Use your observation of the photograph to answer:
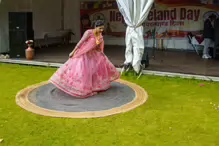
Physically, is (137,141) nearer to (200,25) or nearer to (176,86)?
(176,86)

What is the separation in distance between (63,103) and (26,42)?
5067 millimetres

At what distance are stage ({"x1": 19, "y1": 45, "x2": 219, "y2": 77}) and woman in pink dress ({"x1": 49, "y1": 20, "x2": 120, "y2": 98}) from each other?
9.04ft

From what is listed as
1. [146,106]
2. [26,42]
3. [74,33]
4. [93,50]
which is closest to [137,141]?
[146,106]

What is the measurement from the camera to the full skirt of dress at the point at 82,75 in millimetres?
6035

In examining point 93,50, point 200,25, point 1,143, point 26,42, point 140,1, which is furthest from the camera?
point 200,25

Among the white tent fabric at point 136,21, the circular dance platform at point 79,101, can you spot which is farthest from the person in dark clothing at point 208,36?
the circular dance platform at point 79,101

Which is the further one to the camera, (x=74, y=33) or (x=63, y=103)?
(x=74, y=33)

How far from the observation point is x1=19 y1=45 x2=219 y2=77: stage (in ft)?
28.7

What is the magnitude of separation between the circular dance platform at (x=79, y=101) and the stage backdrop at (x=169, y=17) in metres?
6.57

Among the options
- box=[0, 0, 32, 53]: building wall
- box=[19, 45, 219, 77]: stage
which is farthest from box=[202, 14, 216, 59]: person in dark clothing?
box=[0, 0, 32, 53]: building wall

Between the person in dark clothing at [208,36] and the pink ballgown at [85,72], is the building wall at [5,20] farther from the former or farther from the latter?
the person in dark clothing at [208,36]

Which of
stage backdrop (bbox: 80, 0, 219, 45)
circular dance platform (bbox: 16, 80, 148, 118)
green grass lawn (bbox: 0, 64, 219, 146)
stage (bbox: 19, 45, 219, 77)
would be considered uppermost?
stage backdrop (bbox: 80, 0, 219, 45)

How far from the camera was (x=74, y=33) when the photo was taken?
49.6 ft

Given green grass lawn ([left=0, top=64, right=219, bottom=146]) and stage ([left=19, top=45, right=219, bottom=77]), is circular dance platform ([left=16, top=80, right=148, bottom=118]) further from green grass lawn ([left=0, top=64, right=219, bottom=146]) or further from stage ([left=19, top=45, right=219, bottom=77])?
stage ([left=19, top=45, right=219, bottom=77])
